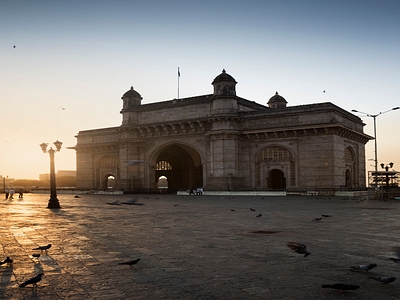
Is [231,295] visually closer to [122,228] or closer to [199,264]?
[199,264]

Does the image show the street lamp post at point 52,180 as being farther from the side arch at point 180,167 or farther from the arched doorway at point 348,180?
the arched doorway at point 348,180

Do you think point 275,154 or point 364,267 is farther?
point 275,154

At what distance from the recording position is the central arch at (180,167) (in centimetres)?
5197

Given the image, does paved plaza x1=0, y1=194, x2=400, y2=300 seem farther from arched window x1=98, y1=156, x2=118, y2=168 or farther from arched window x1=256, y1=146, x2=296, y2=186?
arched window x1=98, y1=156, x2=118, y2=168

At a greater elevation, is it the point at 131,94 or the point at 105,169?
the point at 131,94

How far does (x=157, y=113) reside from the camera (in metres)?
45.4

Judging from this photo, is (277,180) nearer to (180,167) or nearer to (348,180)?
(348,180)

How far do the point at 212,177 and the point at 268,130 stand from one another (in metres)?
6.78

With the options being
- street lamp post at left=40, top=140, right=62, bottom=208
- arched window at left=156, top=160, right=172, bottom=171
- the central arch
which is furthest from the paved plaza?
arched window at left=156, top=160, right=172, bottom=171

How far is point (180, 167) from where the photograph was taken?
182ft

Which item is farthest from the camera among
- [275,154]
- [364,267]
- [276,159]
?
[275,154]

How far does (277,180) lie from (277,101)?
1434 cm

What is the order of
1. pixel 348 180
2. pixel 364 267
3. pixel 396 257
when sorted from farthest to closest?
pixel 348 180 < pixel 396 257 < pixel 364 267

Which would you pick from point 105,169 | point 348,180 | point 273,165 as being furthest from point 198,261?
point 105,169
